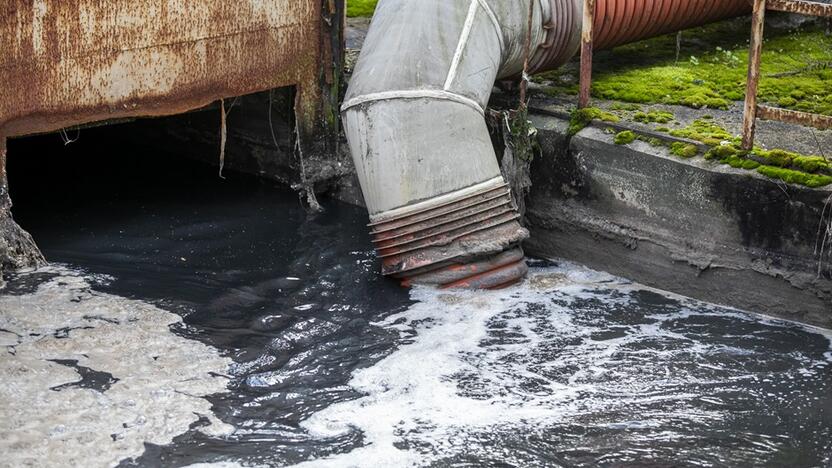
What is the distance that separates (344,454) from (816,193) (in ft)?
11.5

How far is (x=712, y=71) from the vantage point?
9.64 metres

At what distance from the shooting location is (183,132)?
1077cm

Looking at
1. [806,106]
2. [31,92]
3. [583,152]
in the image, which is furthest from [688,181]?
[31,92]

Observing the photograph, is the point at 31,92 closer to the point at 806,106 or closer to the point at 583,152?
the point at 583,152

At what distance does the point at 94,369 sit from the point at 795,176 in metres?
4.55

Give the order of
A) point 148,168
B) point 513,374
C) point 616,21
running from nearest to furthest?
point 513,374 → point 616,21 → point 148,168

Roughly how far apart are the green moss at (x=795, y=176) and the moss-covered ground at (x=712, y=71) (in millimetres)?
1212

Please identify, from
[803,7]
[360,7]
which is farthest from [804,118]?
[360,7]

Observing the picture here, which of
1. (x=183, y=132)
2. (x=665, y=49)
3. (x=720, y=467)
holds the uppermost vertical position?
(x=665, y=49)

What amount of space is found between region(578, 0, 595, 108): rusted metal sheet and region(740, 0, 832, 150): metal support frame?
1390mm

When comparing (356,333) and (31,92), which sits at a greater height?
(31,92)

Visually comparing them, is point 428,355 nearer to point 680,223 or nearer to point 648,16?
point 680,223

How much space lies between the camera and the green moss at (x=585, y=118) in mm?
8414

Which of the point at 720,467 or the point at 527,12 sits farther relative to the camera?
the point at 527,12
